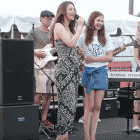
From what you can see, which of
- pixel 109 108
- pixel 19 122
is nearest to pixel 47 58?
pixel 19 122

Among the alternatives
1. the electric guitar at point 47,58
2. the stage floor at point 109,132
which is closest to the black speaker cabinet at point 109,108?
the stage floor at point 109,132

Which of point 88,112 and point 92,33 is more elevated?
point 92,33

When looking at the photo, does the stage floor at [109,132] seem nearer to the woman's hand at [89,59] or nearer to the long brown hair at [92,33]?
the woman's hand at [89,59]

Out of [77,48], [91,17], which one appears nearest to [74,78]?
[77,48]

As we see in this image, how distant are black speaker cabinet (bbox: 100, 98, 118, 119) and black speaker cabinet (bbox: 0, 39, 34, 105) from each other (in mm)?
3228

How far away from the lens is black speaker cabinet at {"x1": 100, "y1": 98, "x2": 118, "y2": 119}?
18.3ft

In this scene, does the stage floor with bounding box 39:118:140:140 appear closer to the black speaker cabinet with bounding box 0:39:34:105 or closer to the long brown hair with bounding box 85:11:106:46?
the black speaker cabinet with bounding box 0:39:34:105

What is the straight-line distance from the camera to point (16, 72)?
2.51m

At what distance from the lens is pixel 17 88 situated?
2500 mm

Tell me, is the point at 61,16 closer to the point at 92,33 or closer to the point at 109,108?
the point at 92,33

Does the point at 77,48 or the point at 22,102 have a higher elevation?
the point at 77,48

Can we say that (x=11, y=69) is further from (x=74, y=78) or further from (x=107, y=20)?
(x=107, y=20)

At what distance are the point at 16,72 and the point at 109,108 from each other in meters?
3.52

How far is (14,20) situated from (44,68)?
1174mm
